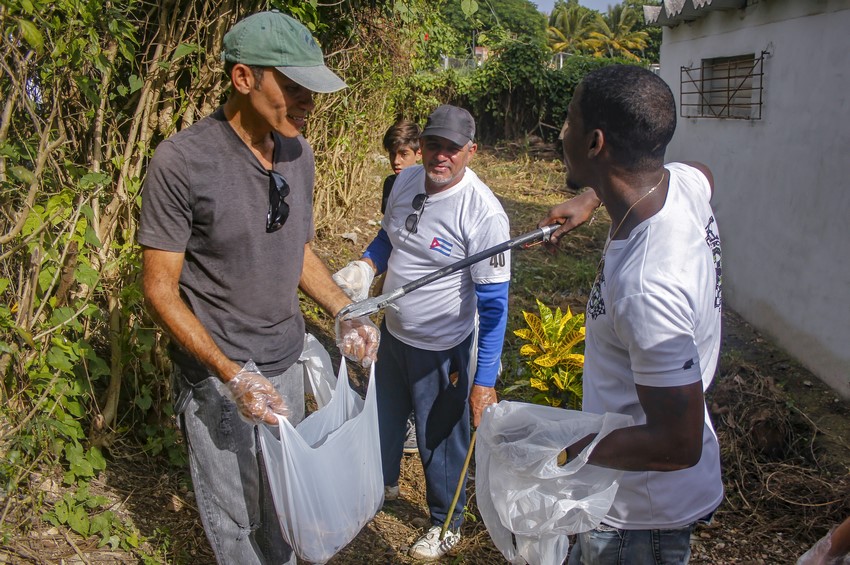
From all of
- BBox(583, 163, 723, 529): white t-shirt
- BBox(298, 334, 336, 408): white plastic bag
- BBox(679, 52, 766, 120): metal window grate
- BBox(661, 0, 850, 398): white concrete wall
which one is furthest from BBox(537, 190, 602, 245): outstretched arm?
BBox(679, 52, 766, 120): metal window grate

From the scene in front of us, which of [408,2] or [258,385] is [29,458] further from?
[408,2]

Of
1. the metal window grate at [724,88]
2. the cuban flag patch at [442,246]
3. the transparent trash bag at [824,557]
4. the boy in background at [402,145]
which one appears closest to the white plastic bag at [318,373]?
the cuban flag patch at [442,246]

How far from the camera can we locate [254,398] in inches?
72.5

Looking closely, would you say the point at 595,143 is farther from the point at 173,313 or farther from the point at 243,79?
the point at 173,313

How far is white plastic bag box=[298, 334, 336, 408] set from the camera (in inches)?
91.8

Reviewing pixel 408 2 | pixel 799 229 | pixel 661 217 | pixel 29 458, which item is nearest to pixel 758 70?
pixel 799 229

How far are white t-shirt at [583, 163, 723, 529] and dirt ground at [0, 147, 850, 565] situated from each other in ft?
5.23

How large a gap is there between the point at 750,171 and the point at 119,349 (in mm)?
4728

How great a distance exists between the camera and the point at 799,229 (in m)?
4.75

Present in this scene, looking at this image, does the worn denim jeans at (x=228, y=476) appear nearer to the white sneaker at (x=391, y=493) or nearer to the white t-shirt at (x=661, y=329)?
the white t-shirt at (x=661, y=329)

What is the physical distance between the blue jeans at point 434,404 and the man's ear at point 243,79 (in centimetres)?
132

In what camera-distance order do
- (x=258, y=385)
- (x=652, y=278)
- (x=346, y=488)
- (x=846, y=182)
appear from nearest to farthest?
(x=652, y=278), (x=258, y=385), (x=346, y=488), (x=846, y=182)

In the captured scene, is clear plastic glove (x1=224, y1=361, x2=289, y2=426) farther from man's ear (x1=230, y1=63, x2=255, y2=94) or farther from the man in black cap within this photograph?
the man in black cap

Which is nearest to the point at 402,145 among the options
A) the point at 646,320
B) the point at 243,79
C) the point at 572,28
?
the point at 243,79
